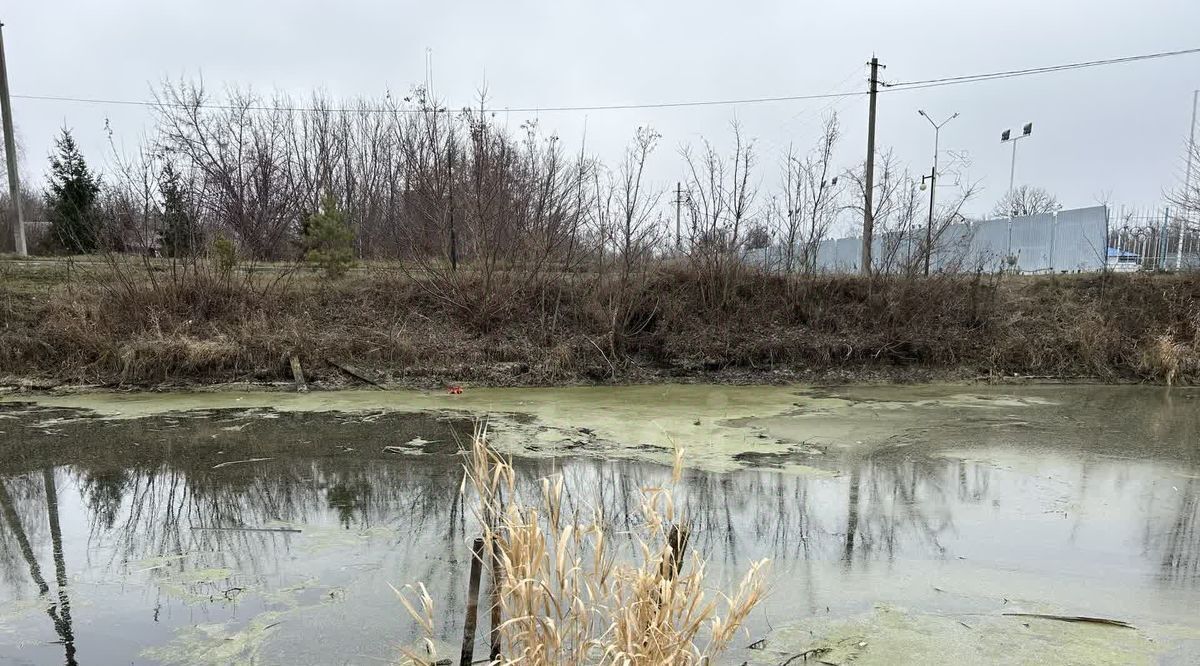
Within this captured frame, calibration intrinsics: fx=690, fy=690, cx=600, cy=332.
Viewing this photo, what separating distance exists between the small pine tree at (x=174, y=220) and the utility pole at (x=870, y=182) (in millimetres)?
13354

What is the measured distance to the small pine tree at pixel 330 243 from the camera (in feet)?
47.3

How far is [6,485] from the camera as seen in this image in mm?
5980

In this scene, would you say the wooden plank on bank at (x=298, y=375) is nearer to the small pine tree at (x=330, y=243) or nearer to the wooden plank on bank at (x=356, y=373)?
the wooden plank on bank at (x=356, y=373)

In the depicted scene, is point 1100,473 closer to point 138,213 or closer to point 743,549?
point 743,549

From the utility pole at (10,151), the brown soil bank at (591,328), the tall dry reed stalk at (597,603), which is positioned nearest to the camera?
the tall dry reed stalk at (597,603)

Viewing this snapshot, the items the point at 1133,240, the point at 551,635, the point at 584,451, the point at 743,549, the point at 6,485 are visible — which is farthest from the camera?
the point at 1133,240

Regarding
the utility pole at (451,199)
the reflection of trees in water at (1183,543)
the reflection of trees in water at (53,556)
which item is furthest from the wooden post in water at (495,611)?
the utility pole at (451,199)

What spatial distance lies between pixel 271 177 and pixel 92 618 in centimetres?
2038

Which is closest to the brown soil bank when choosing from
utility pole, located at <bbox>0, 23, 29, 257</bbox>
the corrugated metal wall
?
the corrugated metal wall

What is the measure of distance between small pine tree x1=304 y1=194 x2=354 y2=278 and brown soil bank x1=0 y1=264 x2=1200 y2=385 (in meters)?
0.45

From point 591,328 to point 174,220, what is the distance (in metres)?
8.10

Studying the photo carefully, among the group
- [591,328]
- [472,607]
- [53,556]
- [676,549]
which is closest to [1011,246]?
[591,328]

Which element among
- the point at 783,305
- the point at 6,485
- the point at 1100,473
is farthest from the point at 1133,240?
the point at 6,485

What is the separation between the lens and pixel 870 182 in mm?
15250
